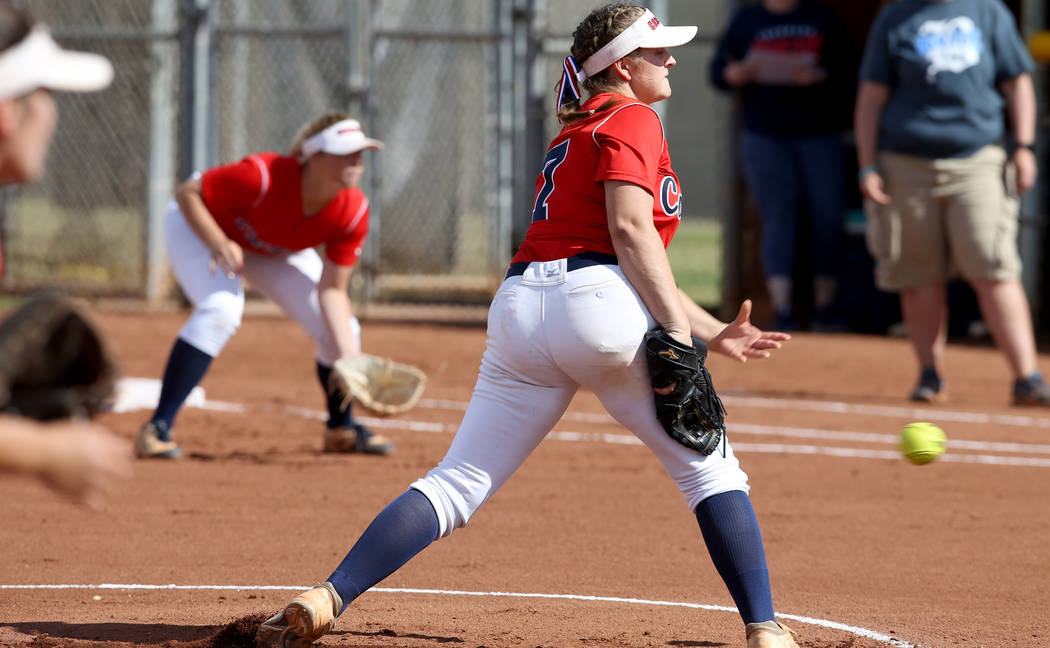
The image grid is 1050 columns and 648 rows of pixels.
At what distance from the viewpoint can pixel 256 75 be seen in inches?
571

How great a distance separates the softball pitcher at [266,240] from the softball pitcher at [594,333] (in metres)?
3.16

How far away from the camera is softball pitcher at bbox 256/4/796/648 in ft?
13.0

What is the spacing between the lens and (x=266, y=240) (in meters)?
7.52

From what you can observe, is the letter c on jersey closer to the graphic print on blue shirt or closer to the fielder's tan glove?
the fielder's tan glove

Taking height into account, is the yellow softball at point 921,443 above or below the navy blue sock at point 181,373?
above

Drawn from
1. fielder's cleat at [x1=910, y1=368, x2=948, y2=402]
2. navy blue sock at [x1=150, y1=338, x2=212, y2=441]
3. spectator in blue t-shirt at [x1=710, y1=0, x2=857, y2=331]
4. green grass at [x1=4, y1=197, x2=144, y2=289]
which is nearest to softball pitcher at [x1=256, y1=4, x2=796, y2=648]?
navy blue sock at [x1=150, y1=338, x2=212, y2=441]

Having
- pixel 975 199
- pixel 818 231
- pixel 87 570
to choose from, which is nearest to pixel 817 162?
pixel 818 231

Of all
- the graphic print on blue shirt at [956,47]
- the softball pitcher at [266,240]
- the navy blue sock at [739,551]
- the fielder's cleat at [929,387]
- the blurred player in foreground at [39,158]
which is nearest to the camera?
the blurred player in foreground at [39,158]

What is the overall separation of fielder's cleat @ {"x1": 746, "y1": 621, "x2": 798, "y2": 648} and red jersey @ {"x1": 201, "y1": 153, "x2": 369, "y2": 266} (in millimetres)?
4016

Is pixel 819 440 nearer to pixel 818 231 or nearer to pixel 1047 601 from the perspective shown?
pixel 1047 601

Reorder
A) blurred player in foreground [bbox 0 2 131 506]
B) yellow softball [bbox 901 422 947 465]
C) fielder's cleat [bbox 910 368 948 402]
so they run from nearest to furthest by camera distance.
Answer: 1. blurred player in foreground [bbox 0 2 131 506]
2. yellow softball [bbox 901 422 947 465]
3. fielder's cleat [bbox 910 368 948 402]

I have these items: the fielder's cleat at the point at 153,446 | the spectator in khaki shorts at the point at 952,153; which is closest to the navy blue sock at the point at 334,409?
the fielder's cleat at the point at 153,446

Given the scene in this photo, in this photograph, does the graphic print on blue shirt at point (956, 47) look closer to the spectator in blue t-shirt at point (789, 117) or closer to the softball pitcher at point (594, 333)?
the spectator in blue t-shirt at point (789, 117)

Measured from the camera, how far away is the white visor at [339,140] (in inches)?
282
